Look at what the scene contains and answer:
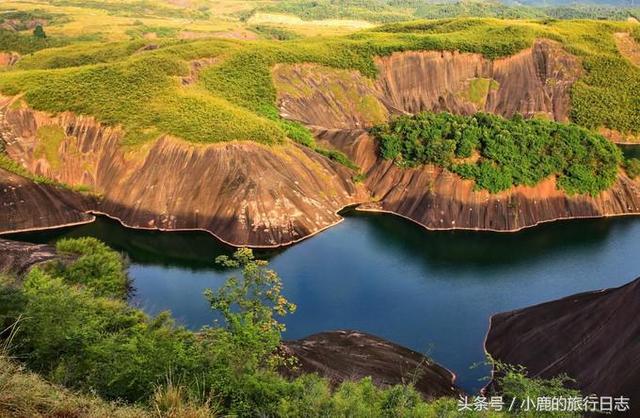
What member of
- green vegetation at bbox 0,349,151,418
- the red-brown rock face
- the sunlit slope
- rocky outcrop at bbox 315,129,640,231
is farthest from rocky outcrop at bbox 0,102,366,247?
green vegetation at bbox 0,349,151,418

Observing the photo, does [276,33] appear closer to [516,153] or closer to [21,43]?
[21,43]

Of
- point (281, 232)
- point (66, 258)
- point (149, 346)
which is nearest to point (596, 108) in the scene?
point (281, 232)

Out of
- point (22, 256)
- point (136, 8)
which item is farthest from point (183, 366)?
point (136, 8)

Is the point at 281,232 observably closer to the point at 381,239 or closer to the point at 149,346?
the point at 381,239

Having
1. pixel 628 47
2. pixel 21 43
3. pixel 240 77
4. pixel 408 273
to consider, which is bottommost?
pixel 408 273

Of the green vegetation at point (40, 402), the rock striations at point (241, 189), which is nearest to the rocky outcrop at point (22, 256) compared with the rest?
the rock striations at point (241, 189)

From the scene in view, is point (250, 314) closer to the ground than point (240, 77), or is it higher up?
higher up
